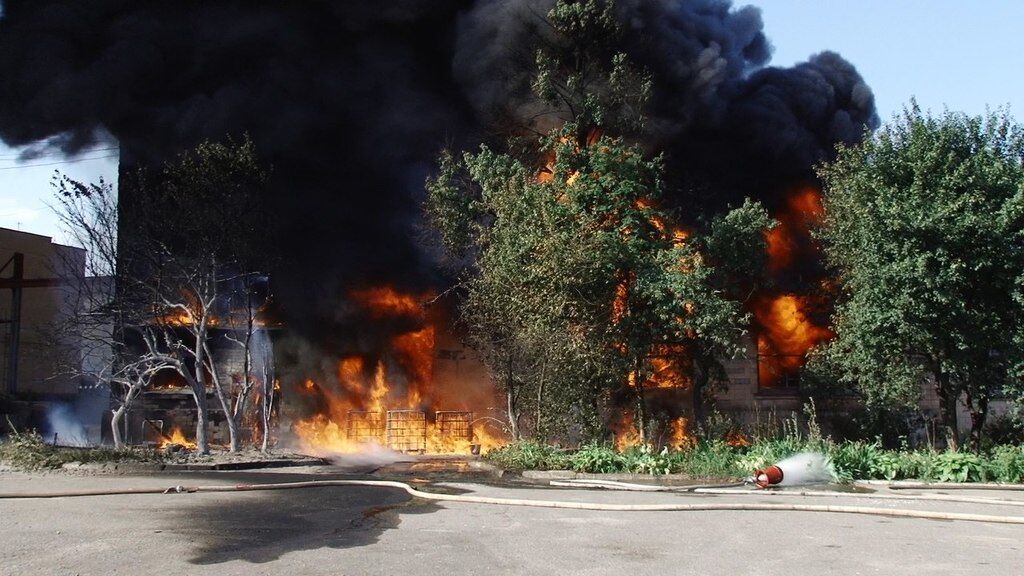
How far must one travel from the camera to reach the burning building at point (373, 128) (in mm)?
22719

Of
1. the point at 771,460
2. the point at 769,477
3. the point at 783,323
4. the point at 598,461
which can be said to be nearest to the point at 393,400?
the point at 783,323

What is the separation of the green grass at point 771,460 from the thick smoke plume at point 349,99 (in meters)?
8.78

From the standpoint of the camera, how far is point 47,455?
49.6 ft

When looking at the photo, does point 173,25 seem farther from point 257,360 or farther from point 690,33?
point 690,33

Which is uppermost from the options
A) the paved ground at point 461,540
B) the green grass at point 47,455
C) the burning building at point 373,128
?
the burning building at point 373,128

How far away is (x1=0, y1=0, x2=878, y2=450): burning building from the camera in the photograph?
22719 millimetres

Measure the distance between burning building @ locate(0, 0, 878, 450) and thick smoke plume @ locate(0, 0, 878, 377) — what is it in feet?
0.20

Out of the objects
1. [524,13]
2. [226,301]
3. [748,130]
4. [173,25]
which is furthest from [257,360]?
[748,130]

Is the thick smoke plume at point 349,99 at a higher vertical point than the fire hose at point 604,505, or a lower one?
higher

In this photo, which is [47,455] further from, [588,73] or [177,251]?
[588,73]

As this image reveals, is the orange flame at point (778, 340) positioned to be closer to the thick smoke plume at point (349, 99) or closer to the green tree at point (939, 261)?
the thick smoke plume at point (349, 99)

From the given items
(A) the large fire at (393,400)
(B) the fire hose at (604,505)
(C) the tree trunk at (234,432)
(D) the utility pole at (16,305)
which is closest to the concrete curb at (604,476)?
(B) the fire hose at (604,505)

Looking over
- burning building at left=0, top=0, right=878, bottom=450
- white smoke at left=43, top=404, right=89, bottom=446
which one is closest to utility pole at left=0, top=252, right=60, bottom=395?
white smoke at left=43, top=404, right=89, bottom=446

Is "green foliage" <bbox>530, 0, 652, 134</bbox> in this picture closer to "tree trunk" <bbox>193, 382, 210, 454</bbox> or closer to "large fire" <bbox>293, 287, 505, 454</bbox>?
"large fire" <bbox>293, 287, 505, 454</bbox>
